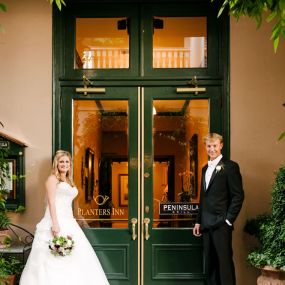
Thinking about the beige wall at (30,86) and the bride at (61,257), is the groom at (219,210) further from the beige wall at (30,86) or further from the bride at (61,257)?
the beige wall at (30,86)

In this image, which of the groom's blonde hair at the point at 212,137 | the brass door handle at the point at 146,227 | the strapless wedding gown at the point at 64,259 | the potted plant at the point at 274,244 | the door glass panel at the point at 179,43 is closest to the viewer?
the potted plant at the point at 274,244

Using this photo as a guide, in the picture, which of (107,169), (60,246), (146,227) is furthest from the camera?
(107,169)

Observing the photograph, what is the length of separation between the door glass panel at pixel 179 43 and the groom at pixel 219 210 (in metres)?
1.16

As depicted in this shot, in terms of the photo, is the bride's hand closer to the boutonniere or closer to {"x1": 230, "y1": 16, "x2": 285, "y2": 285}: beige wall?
the boutonniere

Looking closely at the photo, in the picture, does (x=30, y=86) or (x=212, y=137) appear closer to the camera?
(x=212, y=137)

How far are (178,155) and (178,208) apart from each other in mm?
639

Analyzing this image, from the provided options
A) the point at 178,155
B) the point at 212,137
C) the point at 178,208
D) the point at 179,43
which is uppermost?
the point at 179,43

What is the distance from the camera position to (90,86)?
6961mm

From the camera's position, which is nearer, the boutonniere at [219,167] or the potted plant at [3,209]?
the potted plant at [3,209]

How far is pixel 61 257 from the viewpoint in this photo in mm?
6090

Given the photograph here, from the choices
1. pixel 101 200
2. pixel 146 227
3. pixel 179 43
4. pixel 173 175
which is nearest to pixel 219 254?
pixel 146 227

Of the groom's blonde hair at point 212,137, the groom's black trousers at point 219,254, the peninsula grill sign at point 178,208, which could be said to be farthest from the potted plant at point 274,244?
the peninsula grill sign at point 178,208

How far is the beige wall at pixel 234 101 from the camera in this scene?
22.4ft

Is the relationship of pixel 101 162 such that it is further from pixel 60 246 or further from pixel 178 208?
pixel 60 246
